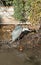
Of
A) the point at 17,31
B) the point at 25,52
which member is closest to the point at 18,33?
the point at 17,31

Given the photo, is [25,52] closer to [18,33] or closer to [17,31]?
[18,33]

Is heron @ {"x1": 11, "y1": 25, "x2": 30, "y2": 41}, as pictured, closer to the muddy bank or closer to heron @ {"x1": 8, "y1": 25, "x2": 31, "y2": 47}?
heron @ {"x1": 8, "y1": 25, "x2": 31, "y2": 47}

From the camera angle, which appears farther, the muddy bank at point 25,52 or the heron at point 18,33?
the heron at point 18,33

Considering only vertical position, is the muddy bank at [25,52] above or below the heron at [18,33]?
below

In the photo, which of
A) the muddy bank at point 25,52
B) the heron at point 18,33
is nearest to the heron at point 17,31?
the heron at point 18,33

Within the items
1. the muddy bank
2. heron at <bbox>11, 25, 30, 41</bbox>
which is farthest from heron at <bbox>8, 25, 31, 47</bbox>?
the muddy bank

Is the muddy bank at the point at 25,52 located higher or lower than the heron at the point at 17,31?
lower

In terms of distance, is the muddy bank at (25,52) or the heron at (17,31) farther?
the heron at (17,31)

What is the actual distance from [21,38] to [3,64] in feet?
5.43

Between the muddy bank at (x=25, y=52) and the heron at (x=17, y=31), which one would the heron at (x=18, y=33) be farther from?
the muddy bank at (x=25, y=52)

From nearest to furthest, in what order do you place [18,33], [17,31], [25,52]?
[25,52]
[18,33]
[17,31]

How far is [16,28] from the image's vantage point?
891 centimetres

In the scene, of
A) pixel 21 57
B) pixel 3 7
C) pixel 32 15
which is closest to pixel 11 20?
pixel 3 7

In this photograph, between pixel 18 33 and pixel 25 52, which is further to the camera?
pixel 18 33
